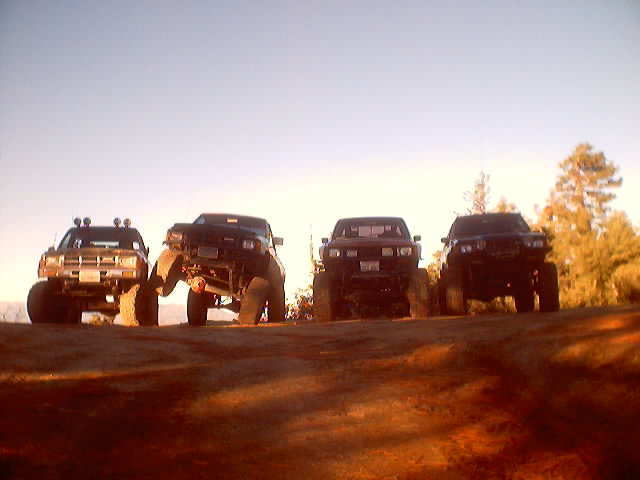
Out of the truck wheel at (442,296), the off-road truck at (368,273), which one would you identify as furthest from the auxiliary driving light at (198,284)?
the truck wheel at (442,296)

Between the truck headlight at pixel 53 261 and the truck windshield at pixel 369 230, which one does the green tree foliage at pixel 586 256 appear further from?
the truck headlight at pixel 53 261

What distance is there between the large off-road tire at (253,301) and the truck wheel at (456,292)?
11.4 feet

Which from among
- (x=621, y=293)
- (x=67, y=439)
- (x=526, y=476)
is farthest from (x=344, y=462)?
(x=621, y=293)

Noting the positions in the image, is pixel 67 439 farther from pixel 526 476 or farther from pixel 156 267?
pixel 156 267

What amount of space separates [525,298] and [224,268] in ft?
19.3

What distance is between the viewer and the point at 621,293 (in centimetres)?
1942

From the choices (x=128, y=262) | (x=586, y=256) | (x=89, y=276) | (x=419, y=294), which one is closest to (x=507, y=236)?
(x=419, y=294)

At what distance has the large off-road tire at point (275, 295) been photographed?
1170cm

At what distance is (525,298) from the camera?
37.9 feet

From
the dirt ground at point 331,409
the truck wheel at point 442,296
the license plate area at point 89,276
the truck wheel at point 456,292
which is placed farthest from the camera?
the truck wheel at point 442,296

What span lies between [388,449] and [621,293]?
18.6 m

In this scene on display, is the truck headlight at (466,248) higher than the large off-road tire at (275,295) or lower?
higher

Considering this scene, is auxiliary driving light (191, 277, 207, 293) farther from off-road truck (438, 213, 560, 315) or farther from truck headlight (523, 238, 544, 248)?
truck headlight (523, 238, 544, 248)

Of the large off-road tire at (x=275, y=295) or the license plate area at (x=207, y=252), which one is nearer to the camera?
the license plate area at (x=207, y=252)
